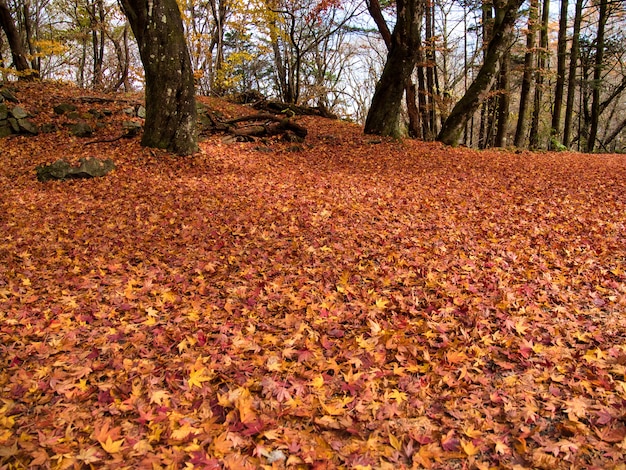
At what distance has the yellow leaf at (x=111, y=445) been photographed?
7.05 ft

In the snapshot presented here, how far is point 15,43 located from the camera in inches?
520

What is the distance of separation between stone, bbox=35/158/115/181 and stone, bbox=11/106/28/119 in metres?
3.21

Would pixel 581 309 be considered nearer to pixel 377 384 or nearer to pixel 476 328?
pixel 476 328

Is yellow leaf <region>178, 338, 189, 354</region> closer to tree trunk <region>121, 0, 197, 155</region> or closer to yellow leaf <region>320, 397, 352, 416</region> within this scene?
yellow leaf <region>320, 397, 352, 416</region>

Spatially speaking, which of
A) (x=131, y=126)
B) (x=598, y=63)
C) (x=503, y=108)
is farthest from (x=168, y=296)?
(x=598, y=63)

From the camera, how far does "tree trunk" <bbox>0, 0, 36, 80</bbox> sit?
12.6 m

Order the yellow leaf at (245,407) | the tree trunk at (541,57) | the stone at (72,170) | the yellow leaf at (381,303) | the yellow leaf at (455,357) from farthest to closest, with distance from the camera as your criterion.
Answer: the tree trunk at (541,57)
the stone at (72,170)
the yellow leaf at (381,303)
the yellow leaf at (455,357)
the yellow leaf at (245,407)

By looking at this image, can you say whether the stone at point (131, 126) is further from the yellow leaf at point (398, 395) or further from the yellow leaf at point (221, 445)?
the yellow leaf at point (398, 395)

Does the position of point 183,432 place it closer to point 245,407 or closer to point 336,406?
point 245,407

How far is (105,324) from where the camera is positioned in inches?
138

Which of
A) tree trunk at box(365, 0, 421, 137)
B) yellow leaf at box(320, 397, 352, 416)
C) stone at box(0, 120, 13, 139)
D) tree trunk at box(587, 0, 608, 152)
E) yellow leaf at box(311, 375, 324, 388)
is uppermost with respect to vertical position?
tree trunk at box(587, 0, 608, 152)

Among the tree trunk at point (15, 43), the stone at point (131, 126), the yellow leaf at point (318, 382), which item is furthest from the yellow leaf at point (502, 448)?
the tree trunk at point (15, 43)

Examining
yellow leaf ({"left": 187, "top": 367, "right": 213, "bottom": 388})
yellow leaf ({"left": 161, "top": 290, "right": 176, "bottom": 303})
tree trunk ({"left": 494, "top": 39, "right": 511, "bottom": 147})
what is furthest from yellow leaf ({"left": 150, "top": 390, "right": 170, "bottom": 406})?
tree trunk ({"left": 494, "top": 39, "right": 511, "bottom": 147})

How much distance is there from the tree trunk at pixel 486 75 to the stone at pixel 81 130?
32.1 ft
